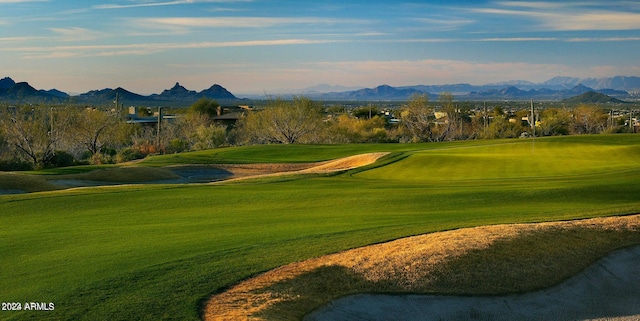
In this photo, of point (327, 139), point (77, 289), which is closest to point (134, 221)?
point (77, 289)

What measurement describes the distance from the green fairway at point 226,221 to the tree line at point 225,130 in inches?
778

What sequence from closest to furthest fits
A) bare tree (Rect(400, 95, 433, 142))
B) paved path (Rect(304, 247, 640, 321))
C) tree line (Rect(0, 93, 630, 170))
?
paved path (Rect(304, 247, 640, 321)) < tree line (Rect(0, 93, 630, 170)) < bare tree (Rect(400, 95, 433, 142))

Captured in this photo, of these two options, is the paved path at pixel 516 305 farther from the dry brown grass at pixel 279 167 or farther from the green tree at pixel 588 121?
the green tree at pixel 588 121

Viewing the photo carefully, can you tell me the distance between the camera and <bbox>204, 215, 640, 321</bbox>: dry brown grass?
10.5 m

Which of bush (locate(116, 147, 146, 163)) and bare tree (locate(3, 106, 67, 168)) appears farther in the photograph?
bush (locate(116, 147, 146, 163))

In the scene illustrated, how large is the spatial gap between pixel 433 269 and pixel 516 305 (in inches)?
59.4

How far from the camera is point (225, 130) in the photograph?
3290 inches

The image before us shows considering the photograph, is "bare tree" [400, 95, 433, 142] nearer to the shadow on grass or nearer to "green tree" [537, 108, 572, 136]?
"green tree" [537, 108, 572, 136]

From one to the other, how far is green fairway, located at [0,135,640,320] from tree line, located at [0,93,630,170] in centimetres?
1976

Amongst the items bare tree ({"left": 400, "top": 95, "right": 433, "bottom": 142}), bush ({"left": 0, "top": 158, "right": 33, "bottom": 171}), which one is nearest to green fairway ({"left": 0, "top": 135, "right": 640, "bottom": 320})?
bush ({"left": 0, "top": 158, "right": 33, "bottom": 171})

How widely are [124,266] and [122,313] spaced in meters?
2.77

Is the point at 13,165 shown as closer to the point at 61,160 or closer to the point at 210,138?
the point at 61,160

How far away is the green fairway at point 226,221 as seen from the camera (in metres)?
10.8

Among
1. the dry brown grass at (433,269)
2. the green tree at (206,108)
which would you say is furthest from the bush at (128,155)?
the green tree at (206,108)
